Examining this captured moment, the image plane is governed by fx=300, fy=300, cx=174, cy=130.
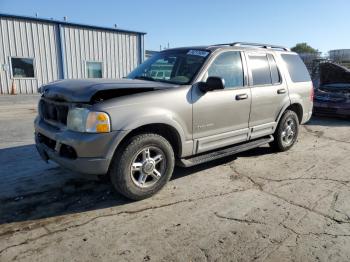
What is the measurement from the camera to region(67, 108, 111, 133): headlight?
125 inches

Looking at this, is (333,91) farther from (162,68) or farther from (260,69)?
(162,68)

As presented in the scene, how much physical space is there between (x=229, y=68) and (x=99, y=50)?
1576 cm

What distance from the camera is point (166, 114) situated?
3.66 meters

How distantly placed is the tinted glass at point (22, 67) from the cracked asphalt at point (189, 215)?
497 inches

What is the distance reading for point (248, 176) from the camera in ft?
Result: 14.9

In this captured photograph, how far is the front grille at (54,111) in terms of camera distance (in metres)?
3.54

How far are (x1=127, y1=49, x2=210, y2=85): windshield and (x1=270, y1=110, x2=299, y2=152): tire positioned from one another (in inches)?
87.8

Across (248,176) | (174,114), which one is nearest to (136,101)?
(174,114)

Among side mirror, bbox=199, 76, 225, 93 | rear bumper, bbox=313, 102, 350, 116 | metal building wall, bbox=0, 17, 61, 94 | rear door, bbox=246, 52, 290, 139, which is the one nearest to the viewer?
side mirror, bbox=199, 76, 225, 93

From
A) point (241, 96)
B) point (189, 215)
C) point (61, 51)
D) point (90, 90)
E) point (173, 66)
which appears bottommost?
point (189, 215)

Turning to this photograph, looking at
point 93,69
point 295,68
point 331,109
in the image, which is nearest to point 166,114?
point 295,68

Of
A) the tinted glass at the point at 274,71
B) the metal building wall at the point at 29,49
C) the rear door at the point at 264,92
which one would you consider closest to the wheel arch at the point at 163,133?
the rear door at the point at 264,92

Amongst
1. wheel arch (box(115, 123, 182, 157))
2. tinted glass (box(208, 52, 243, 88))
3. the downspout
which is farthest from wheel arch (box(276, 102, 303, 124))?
the downspout

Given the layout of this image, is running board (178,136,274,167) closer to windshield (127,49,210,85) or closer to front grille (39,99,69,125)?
windshield (127,49,210,85)
